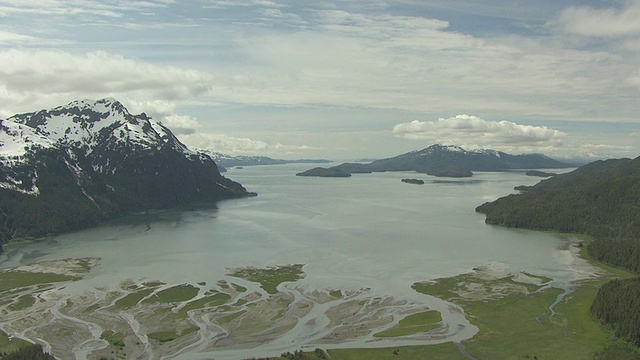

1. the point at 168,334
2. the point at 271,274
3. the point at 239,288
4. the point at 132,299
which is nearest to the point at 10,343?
the point at 168,334

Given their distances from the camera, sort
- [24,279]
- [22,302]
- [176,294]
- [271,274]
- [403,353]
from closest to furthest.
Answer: [403,353], [22,302], [176,294], [24,279], [271,274]

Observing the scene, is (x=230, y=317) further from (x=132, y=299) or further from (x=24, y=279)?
(x=24, y=279)

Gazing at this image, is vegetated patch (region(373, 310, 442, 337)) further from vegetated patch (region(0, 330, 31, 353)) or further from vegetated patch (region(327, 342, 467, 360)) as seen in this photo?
vegetated patch (region(0, 330, 31, 353))

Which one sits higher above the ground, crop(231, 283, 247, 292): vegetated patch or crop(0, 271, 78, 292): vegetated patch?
crop(231, 283, 247, 292): vegetated patch

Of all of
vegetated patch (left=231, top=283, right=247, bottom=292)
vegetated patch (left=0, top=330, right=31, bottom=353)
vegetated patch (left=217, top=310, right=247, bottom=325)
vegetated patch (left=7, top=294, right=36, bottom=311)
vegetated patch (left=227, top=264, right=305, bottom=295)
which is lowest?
vegetated patch (left=0, top=330, right=31, bottom=353)

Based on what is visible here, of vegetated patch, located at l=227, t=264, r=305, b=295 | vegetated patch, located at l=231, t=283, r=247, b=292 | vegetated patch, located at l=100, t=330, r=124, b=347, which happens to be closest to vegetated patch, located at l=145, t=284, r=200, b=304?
vegetated patch, located at l=231, t=283, r=247, b=292

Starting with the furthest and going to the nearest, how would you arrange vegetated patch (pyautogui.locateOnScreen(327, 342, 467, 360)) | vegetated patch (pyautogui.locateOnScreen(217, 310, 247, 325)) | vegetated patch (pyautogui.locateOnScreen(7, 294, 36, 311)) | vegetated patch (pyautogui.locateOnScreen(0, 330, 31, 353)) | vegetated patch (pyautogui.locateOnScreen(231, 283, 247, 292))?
vegetated patch (pyautogui.locateOnScreen(231, 283, 247, 292)), vegetated patch (pyautogui.locateOnScreen(7, 294, 36, 311)), vegetated patch (pyautogui.locateOnScreen(217, 310, 247, 325)), vegetated patch (pyautogui.locateOnScreen(0, 330, 31, 353)), vegetated patch (pyautogui.locateOnScreen(327, 342, 467, 360))
